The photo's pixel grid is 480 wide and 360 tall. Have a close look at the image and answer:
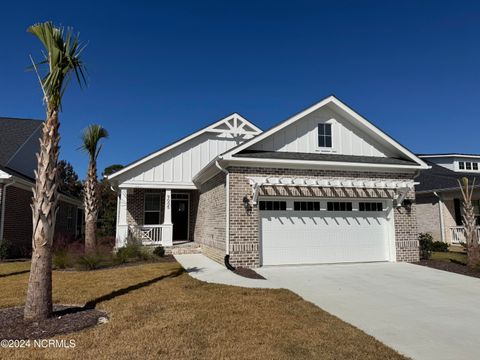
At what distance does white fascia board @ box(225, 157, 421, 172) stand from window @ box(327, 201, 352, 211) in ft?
4.17

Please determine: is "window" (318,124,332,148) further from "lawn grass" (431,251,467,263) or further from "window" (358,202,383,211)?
"lawn grass" (431,251,467,263)

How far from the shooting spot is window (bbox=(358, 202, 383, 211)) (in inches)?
498

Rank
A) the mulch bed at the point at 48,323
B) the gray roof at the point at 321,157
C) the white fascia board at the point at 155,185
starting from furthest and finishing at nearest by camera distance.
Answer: the white fascia board at the point at 155,185 → the gray roof at the point at 321,157 → the mulch bed at the point at 48,323

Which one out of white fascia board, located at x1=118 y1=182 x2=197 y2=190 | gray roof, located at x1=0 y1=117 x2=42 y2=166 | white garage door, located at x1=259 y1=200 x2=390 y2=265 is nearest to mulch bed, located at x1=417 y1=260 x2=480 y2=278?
white garage door, located at x1=259 y1=200 x2=390 y2=265

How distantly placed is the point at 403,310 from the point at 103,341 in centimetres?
537

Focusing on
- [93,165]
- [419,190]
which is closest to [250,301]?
[93,165]

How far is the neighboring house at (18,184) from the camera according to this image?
14898 mm

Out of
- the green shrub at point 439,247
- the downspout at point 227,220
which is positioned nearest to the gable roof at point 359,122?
the downspout at point 227,220

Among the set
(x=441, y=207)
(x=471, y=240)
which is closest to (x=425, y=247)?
(x=471, y=240)

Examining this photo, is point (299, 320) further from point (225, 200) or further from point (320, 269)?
point (225, 200)

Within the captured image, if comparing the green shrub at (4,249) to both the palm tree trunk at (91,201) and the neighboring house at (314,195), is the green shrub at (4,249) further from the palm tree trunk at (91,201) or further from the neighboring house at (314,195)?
the neighboring house at (314,195)

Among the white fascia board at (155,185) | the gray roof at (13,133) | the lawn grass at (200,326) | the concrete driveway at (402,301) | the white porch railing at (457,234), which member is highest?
the gray roof at (13,133)

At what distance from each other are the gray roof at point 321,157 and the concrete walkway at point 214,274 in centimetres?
375

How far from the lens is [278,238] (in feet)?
38.3
